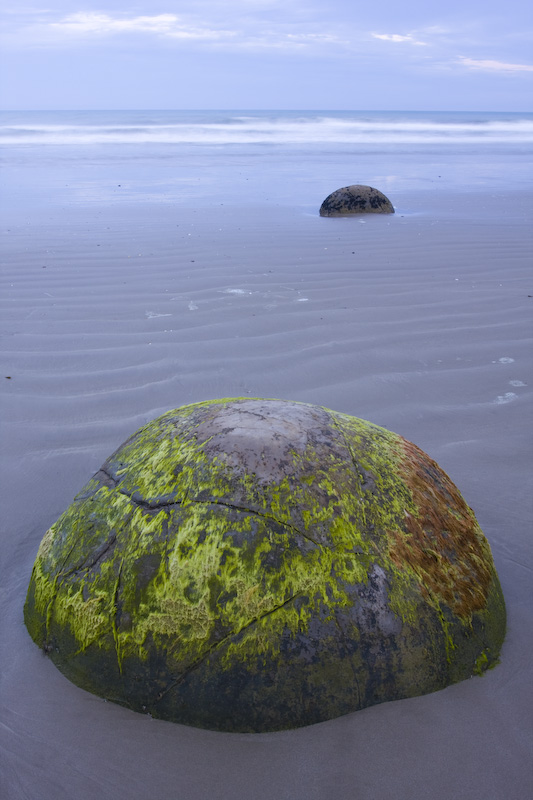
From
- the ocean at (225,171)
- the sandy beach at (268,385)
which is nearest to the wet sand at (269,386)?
the sandy beach at (268,385)

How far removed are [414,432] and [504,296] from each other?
2.72 m

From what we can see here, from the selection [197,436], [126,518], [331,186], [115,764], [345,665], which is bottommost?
[115,764]

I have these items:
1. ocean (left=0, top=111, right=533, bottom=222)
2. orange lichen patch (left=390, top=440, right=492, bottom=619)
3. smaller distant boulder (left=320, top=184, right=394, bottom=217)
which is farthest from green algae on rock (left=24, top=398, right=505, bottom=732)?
ocean (left=0, top=111, right=533, bottom=222)

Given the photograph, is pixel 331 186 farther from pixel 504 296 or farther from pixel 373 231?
pixel 504 296

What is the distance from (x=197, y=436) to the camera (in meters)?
2.05

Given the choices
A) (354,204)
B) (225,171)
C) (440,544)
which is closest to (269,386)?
(440,544)

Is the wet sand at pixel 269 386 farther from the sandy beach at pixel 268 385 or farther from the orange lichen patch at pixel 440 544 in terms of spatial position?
the orange lichen patch at pixel 440 544

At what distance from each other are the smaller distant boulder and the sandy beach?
1.18ft

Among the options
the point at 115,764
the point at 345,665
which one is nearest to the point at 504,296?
the point at 345,665

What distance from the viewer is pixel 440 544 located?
6.59 feet

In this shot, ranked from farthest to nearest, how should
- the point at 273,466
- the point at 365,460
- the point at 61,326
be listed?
the point at 61,326 → the point at 365,460 → the point at 273,466

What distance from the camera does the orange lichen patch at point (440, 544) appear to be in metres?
1.91

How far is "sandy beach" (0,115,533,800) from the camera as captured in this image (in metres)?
1.74

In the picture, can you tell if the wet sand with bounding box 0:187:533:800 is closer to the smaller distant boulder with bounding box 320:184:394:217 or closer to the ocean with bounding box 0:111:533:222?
the smaller distant boulder with bounding box 320:184:394:217
